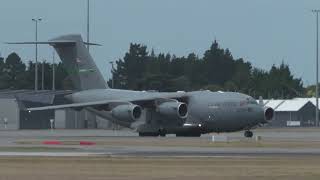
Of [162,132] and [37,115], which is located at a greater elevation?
[37,115]

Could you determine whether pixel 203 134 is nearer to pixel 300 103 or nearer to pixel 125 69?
pixel 300 103

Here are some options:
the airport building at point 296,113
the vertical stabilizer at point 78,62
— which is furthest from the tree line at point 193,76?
the vertical stabilizer at point 78,62

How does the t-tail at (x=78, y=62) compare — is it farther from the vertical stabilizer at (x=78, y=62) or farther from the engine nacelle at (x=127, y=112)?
the engine nacelle at (x=127, y=112)

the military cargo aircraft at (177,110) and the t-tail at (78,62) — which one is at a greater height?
the t-tail at (78,62)

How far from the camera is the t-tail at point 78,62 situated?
81.4m

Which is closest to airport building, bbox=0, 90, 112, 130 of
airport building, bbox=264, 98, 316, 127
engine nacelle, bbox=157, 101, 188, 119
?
engine nacelle, bbox=157, 101, 188, 119

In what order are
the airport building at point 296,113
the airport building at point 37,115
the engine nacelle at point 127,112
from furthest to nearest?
the airport building at point 296,113 < the airport building at point 37,115 < the engine nacelle at point 127,112

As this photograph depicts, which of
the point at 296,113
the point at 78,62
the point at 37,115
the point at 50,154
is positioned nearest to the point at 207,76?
the point at 296,113

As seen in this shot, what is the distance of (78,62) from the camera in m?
82.5

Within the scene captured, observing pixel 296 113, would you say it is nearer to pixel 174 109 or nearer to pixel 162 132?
pixel 162 132

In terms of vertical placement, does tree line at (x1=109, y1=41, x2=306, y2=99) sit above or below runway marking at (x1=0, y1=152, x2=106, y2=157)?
above

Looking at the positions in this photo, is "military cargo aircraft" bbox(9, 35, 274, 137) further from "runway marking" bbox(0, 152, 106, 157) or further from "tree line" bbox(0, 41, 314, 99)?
"tree line" bbox(0, 41, 314, 99)

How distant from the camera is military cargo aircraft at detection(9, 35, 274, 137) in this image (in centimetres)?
7350

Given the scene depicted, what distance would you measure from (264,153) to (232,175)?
14.1 meters
